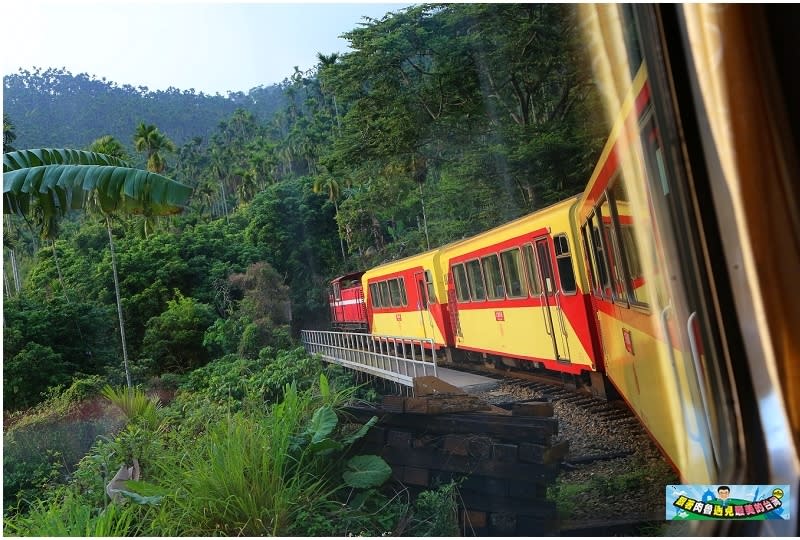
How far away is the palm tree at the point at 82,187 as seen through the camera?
3.91 meters

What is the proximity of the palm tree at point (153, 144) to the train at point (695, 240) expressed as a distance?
7.09 ft

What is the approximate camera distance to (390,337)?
4.58 metres

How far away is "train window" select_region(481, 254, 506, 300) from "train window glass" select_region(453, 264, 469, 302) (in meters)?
0.14

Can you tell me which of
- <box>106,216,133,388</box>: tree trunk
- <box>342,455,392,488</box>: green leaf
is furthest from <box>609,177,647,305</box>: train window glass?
<box>106,216,133,388</box>: tree trunk

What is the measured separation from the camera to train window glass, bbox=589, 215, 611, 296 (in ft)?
12.2

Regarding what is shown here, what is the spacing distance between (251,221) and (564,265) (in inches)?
74.6

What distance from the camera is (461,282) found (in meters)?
4.65

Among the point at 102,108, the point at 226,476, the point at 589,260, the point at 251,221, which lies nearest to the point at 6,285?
the point at 102,108

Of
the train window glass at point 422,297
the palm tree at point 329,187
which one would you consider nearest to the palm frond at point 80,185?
the palm tree at point 329,187

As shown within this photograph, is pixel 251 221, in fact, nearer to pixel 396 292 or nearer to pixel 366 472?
pixel 396 292

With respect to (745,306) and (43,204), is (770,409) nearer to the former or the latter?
(745,306)

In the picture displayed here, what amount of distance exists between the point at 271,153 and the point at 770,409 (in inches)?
118

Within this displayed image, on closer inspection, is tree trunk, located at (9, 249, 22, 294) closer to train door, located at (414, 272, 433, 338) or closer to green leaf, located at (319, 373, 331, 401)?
green leaf, located at (319, 373, 331, 401)

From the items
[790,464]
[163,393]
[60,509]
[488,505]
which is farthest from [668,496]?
[60,509]
